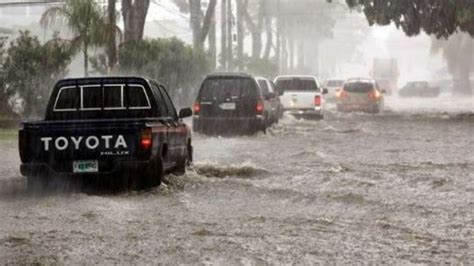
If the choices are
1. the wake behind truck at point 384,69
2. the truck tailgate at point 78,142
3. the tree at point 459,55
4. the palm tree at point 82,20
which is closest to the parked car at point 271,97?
the palm tree at point 82,20

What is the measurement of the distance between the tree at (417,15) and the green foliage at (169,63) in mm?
6853

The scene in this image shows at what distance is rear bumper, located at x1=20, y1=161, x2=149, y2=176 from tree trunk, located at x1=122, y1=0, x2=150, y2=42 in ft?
65.2

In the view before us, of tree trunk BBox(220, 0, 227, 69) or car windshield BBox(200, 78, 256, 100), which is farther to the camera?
tree trunk BBox(220, 0, 227, 69)

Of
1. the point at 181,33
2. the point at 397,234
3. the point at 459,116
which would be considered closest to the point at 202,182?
the point at 397,234

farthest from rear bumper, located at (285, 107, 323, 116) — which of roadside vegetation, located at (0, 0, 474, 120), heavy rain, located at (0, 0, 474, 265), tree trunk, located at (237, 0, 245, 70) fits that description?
tree trunk, located at (237, 0, 245, 70)

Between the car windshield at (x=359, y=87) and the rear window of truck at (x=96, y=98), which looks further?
the car windshield at (x=359, y=87)

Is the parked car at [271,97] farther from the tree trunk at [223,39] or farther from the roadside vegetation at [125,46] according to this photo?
the tree trunk at [223,39]

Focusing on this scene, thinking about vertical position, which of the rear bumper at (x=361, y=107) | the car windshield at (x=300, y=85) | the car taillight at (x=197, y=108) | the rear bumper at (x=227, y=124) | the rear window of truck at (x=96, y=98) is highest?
the rear window of truck at (x=96, y=98)

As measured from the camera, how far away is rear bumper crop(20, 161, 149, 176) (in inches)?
493

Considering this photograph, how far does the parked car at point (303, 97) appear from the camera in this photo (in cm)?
3434

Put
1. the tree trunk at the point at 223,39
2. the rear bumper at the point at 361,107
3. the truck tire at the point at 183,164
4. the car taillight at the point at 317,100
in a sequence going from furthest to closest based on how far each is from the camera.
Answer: the tree trunk at the point at 223,39
the rear bumper at the point at 361,107
the car taillight at the point at 317,100
the truck tire at the point at 183,164

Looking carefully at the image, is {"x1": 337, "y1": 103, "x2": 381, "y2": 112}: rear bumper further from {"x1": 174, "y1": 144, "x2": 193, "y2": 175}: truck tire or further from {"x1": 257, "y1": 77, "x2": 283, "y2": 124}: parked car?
{"x1": 174, "y1": 144, "x2": 193, "y2": 175}: truck tire

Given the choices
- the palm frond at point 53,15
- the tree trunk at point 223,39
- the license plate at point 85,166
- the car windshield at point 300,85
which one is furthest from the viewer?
the tree trunk at point 223,39

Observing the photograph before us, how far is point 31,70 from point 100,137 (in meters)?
14.3
